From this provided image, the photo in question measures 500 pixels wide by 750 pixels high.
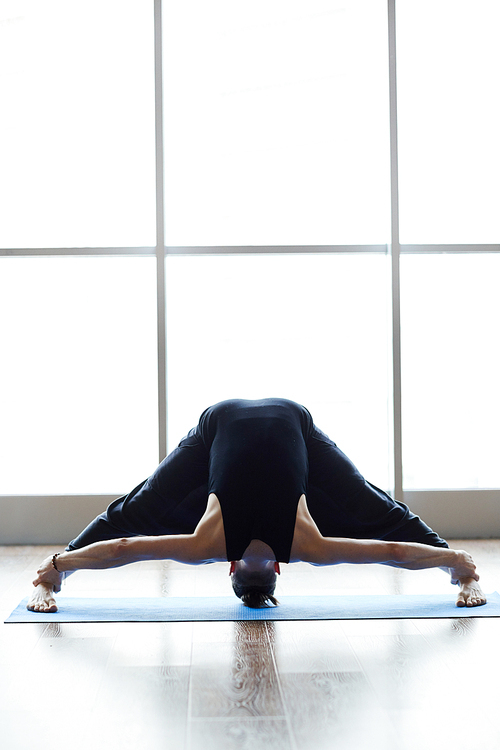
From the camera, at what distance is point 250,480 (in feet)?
7.47

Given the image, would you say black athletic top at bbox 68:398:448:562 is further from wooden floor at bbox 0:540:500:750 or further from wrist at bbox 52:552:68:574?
wooden floor at bbox 0:540:500:750

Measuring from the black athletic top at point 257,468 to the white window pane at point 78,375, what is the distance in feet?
3.97

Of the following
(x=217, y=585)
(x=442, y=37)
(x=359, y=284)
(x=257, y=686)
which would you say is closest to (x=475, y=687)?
(x=257, y=686)

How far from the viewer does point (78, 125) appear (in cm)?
357

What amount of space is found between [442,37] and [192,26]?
4.40 ft

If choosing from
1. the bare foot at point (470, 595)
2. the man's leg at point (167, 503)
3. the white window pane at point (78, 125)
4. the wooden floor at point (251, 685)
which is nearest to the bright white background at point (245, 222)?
the white window pane at point (78, 125)

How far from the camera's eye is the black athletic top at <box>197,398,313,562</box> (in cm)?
221

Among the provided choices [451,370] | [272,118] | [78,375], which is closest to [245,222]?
[272,118]

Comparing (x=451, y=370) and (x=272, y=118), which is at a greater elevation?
(x=272, y=118)

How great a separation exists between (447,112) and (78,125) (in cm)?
197

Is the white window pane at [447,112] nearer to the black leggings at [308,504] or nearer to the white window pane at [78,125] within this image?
the white window pane at [78,125]

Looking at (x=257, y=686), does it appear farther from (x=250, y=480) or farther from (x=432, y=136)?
(x=432, y=136)

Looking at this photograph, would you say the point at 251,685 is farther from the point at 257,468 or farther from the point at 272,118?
the point at 272,118

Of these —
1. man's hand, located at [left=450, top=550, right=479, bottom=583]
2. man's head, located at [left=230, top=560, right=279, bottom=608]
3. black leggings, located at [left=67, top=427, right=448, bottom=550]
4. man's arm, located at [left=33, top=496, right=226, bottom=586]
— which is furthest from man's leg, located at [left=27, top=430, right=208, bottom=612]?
man's hand, located at [left=450, top=550, right=479, bottom=583]
